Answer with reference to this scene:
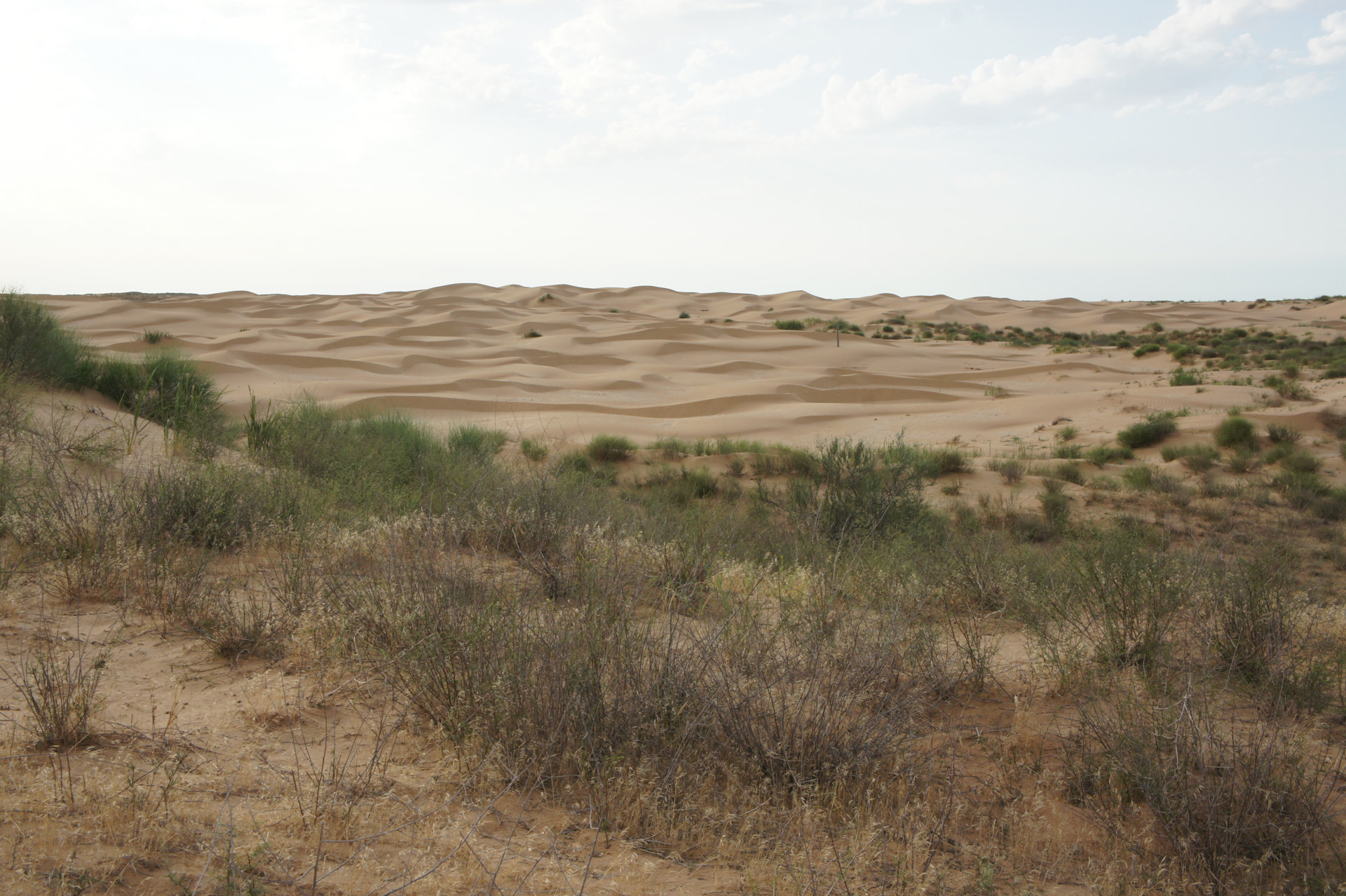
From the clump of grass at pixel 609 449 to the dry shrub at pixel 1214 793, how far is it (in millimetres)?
9144

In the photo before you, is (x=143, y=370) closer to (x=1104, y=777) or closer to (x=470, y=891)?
(x=470, y=891)

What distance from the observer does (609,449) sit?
12.0 m

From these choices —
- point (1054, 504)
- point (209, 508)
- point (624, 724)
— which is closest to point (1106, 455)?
point (1054, 504)

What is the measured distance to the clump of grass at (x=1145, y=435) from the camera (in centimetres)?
1220

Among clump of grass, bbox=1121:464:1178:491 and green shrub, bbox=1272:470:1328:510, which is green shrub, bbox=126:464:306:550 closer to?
clump of grass, bbox=1121:464:1178:491

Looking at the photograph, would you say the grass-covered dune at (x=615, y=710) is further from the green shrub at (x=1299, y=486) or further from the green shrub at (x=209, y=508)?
the green shrub at (x=1299, y=486)

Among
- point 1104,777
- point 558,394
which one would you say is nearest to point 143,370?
point 558,394

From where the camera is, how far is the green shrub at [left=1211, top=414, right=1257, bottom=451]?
11.1 metres

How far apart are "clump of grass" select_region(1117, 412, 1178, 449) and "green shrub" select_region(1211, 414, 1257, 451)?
2.64 feet

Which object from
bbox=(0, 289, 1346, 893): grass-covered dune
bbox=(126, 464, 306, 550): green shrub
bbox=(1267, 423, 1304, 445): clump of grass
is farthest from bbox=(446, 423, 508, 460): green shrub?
bbox=(1267, 423, 1304, 445): clump of grass

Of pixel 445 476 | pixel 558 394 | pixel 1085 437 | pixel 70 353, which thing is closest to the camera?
pixel 445 476

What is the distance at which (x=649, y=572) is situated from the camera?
4660 millimetres

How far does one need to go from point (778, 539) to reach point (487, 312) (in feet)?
100

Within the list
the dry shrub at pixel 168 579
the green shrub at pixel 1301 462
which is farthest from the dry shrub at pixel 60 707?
the green shrub at pixel 1301 462
